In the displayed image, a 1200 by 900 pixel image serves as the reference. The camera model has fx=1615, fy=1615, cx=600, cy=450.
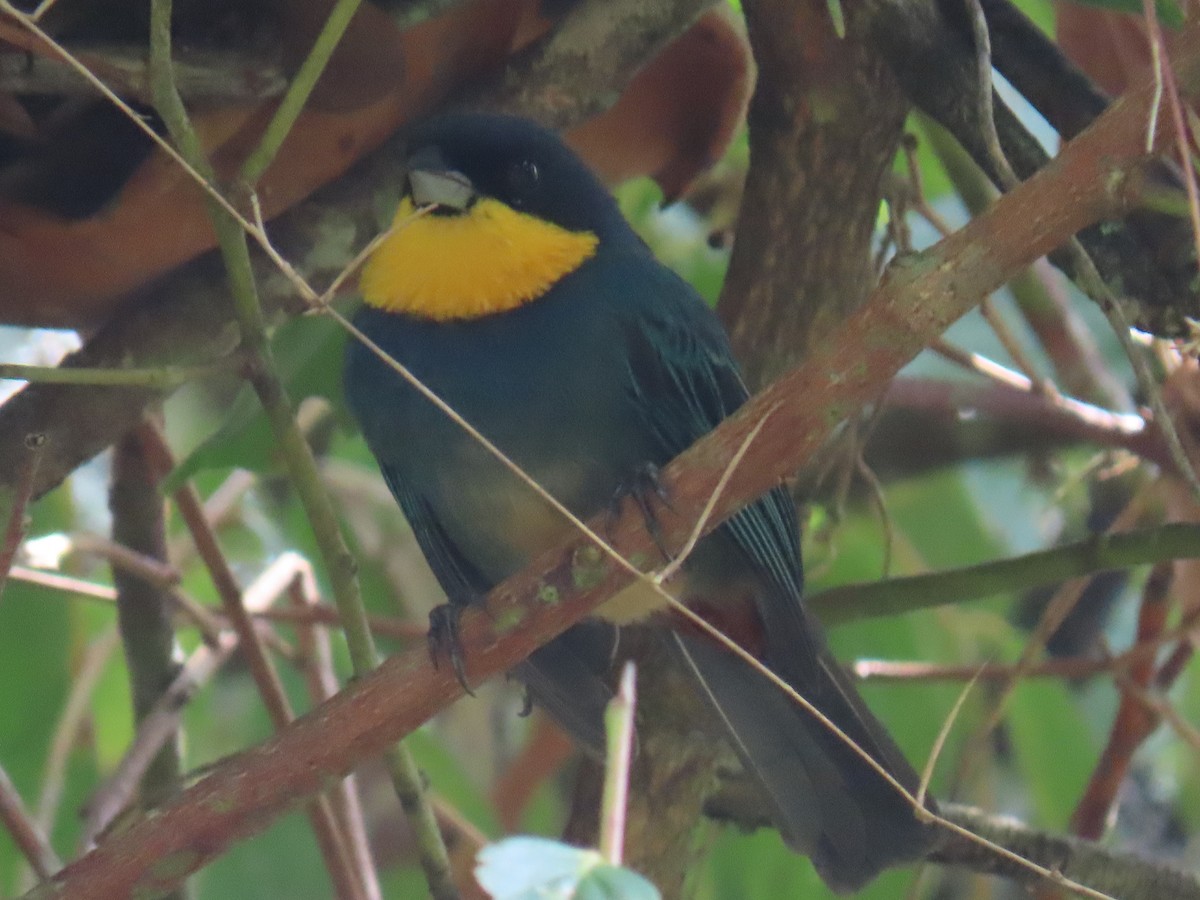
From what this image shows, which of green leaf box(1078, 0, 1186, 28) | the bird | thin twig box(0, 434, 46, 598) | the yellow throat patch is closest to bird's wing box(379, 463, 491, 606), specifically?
the bird

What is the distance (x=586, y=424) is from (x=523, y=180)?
0.95 feet

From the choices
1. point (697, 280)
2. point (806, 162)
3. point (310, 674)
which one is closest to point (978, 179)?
point (806, 162)

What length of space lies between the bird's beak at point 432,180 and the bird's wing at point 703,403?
251 millimetres

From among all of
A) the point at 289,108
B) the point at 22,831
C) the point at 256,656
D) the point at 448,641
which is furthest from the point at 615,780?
the point at 256,656

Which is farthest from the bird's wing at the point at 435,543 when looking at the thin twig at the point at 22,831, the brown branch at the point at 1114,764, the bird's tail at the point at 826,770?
the brown branch at the point at 1114,764

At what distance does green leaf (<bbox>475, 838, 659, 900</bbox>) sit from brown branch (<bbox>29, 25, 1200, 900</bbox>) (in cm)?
46

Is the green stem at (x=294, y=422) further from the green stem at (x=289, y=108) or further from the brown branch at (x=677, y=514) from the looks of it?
the brown branch at (x=677, y=514)

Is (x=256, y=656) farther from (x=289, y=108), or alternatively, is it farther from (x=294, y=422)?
(x=289, y=108)

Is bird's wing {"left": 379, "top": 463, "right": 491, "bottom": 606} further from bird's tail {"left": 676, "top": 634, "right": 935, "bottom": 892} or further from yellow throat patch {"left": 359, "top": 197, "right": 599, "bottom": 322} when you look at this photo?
bird's tail {"left": 676, "top": 634, "right": 935, "bottom": 892}

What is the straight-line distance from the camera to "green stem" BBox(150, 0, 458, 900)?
4.28ft

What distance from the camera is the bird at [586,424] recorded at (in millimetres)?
1812

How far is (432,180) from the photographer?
5.63ft

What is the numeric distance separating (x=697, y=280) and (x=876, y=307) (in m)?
1.35

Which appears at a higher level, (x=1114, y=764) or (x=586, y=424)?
(x=586, y=424)
